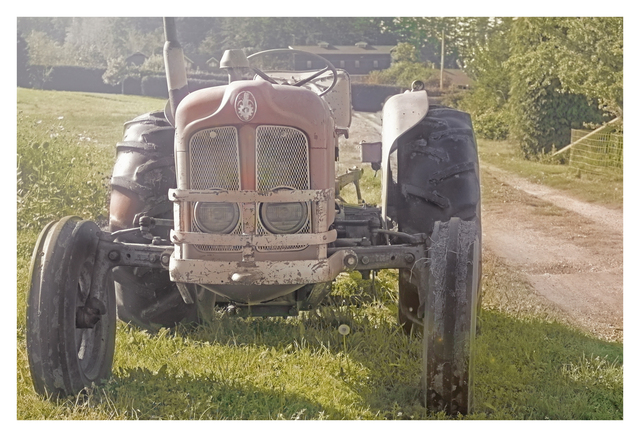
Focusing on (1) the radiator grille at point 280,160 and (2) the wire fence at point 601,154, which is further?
(2) the wire fence at point 601,154

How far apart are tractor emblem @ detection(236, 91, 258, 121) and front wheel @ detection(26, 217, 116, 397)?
110 centimetres

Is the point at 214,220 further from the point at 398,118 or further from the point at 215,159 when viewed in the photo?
the point at 398,118

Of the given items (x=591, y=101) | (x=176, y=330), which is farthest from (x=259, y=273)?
(x=591, y=101)

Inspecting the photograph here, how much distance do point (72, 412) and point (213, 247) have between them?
3.67ft

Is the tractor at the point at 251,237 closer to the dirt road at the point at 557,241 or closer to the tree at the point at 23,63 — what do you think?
the dirt road at the point at 557,241

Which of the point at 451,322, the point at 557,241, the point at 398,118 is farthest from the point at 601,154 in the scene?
the point at 451,322

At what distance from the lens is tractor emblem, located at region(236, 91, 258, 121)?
3309mm

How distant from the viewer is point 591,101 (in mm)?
11500

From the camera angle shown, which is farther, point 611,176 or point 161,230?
point 611,176

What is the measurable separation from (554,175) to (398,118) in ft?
24.6

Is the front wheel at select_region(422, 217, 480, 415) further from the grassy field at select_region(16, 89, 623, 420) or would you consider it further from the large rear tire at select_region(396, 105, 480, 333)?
the large rear tire at select_region(396, 105, 480, 333)

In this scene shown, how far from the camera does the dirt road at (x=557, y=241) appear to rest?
19.8 feet

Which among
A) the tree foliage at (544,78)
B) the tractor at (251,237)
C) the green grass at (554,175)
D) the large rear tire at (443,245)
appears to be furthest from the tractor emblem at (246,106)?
the green grass at (554,175)

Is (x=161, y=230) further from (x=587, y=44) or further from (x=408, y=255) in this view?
(x=587, y=44)
